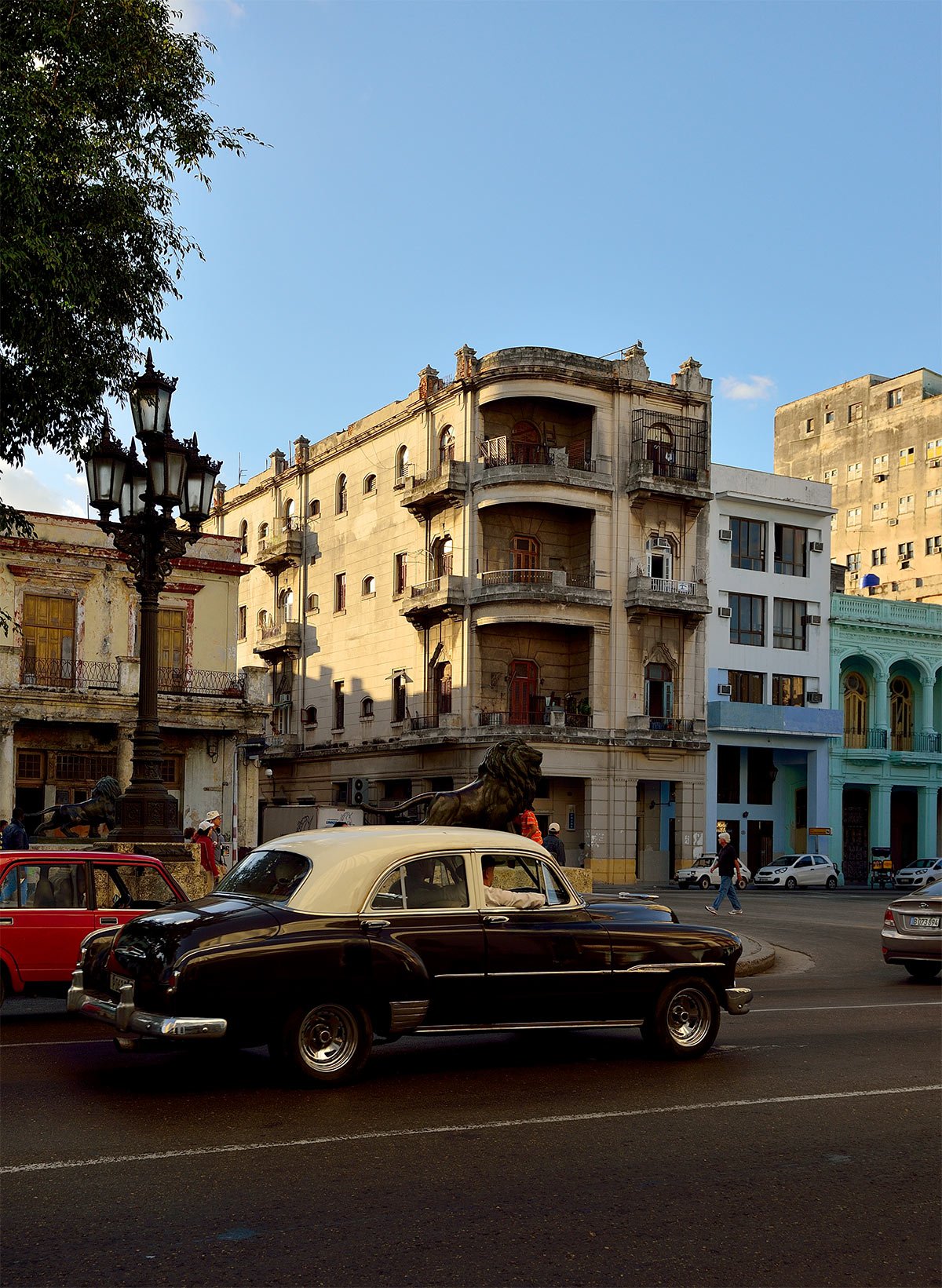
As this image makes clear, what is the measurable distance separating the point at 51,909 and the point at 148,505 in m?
5.22

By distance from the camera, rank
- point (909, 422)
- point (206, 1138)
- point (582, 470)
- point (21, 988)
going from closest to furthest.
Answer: point (206, 1138) → point (21, 988) → point (582, 470) → point (909, 422)

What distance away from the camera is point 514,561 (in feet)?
157

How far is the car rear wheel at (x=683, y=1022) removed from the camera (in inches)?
388

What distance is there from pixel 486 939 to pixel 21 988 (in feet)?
15.2

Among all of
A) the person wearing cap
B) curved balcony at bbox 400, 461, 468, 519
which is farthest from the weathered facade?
the person wearing cap

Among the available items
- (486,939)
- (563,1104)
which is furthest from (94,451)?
(563,1104)

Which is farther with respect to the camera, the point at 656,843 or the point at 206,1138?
the point at 656,843

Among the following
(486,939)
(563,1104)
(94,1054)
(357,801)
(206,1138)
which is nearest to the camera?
(206,1138)

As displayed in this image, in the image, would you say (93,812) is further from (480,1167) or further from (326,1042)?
(480,1167)

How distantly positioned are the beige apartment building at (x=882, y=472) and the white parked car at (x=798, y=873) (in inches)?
812

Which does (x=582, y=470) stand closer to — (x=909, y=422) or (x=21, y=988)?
(x=909, y=422)

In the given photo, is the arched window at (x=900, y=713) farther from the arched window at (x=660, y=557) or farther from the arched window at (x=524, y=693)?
the arched window at (x=524, y=693)

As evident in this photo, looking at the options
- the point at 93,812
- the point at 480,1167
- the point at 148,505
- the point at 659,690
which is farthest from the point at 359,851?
the point at 659,690

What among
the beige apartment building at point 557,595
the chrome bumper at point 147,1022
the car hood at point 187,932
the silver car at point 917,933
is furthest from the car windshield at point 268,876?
the beige apartment building at point 557,595
